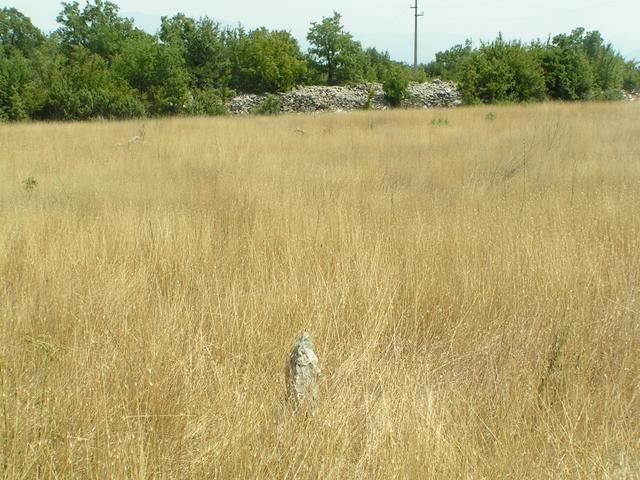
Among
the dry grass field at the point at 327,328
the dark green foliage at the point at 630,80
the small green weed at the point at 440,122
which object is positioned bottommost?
the dry grass field at the point at 327,328

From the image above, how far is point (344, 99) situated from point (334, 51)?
1756cm

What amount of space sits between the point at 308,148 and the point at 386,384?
28.1 feet

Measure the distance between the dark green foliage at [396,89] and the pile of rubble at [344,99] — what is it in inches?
11.6

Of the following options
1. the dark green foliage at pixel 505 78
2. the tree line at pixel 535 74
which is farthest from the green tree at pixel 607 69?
the dark green foliage at pixel 505 78

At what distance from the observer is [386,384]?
2582 mm

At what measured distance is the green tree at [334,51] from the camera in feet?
139

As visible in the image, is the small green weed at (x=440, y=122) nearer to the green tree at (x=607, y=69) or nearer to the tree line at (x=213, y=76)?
the tree line at (x=213, y=76)

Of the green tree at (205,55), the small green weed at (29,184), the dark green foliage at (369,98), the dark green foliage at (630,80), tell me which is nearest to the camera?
the small green weed at (29,184)

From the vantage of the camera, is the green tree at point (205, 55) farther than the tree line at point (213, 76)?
Yes

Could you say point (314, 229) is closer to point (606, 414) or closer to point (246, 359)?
point (246, 359)

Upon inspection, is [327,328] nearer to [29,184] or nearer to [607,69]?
[29,184]

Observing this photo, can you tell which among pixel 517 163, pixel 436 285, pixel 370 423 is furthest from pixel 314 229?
pixel 517 163

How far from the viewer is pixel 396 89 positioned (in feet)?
87.4

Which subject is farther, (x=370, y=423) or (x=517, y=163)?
(x=517, y=163)
